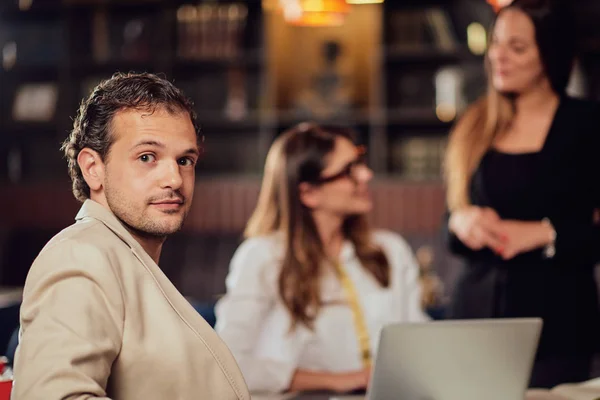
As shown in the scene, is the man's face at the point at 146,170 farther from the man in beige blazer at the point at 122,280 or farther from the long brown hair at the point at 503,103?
the long brown hair at the point at 503,103

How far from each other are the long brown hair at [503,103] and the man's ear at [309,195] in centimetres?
39

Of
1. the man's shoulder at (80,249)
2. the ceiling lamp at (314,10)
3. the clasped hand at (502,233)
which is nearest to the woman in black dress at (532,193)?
the clasped hand at (502,233)

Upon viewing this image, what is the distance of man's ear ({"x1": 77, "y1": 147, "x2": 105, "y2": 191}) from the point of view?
120 centimetres

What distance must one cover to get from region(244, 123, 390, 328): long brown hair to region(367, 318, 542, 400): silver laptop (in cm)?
89

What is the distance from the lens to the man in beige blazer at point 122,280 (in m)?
0.99

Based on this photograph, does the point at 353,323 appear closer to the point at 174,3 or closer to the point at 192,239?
the point at 192,239

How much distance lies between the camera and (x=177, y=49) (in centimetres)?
573

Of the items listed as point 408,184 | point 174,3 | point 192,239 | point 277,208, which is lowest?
point 192,239

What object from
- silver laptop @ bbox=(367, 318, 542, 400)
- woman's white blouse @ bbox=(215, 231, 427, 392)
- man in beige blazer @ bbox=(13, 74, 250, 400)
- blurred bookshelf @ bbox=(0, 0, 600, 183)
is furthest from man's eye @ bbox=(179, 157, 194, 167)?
blurred bookshelf @ bbox=(0, 0, 600, 183)

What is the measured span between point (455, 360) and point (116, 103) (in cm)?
68

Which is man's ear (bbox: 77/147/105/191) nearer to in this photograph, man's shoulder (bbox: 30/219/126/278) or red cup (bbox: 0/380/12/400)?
man's shoulder (bbox: 30/219/126/278)

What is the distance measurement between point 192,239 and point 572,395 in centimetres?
397

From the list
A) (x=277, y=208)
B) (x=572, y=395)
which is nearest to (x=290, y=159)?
(x=277, y=208)

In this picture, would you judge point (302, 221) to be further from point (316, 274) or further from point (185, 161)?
point (185, 161)
